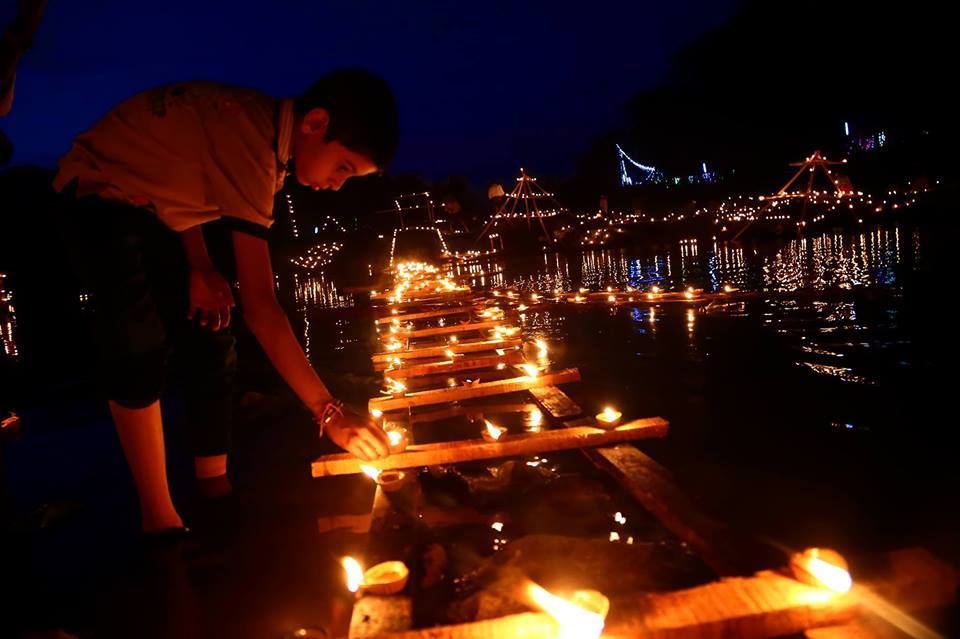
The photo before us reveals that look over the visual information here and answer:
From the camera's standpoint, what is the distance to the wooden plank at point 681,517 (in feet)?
5.36

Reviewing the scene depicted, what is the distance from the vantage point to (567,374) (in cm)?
392

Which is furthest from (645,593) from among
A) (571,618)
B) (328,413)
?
(328,413)

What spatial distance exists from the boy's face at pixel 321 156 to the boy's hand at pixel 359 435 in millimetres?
809

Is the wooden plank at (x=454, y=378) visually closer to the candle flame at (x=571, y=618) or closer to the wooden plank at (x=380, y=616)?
the wooden plank at (x=380, y=616)

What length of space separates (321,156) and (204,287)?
81cm

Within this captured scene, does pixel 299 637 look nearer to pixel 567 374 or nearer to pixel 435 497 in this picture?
pixel 435 497

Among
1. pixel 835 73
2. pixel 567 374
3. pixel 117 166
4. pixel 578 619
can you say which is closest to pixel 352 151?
pixel 117 166

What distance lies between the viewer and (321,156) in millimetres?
1903

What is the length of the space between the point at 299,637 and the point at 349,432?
59 centimetres

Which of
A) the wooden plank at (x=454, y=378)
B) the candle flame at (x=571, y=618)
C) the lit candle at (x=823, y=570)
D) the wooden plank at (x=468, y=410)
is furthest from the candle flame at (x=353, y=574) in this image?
the wooden plank at (x=454, y=378)

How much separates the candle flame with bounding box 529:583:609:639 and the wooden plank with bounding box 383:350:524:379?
131 inches

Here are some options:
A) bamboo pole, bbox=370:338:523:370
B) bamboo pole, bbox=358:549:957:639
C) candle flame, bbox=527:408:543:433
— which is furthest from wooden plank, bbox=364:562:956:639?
bamboo pole, bbox=370:338:523:370

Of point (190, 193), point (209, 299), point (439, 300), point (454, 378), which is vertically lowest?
point (454, 378)

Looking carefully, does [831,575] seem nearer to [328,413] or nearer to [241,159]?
[328,413]
